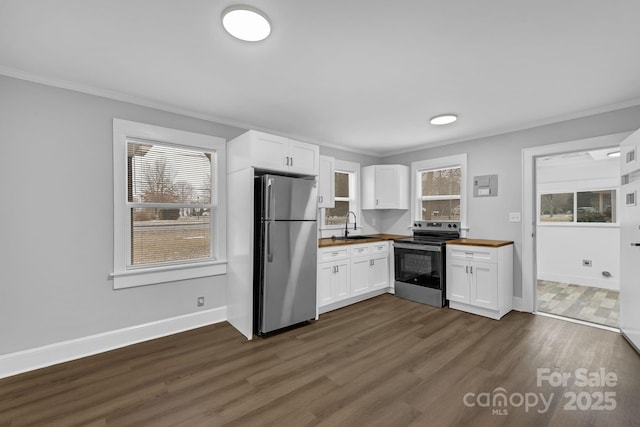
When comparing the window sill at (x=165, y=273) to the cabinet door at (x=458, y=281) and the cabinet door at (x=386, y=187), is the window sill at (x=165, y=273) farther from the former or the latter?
the cabinet door at (x=458, y=281)

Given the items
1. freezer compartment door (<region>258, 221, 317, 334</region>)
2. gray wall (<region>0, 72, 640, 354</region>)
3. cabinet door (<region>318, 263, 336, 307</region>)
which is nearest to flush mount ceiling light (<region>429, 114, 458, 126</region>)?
gray wall (<region>0, 72, 640, 354</region>)

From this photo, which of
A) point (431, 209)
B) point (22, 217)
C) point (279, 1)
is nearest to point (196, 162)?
point (22, 217)

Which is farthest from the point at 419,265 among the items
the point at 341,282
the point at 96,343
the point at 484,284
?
the point at 96,343

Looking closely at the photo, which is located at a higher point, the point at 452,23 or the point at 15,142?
the point at 452,23

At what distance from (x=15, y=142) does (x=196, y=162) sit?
1.48m

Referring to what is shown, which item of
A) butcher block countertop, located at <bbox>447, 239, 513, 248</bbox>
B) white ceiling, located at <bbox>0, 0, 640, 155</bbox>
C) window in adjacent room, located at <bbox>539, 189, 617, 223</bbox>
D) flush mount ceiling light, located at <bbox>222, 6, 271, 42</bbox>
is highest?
white ceiling, located at <bbox>0, 0, 640, 155</bbox>

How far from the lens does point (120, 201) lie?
285 centimetres

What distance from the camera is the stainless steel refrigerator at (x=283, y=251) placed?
10.1 ft

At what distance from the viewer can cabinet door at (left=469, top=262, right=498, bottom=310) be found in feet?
11.7

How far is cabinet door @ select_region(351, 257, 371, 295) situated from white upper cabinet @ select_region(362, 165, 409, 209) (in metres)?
1.24

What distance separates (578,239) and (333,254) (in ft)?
15.6

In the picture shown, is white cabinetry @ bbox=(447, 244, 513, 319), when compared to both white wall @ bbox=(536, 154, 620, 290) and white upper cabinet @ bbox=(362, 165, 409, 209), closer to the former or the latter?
white upper cabinet @ bbox=(362, 165, 409, 209)

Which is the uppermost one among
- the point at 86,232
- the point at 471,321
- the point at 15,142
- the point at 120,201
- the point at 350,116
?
the point at 350,116

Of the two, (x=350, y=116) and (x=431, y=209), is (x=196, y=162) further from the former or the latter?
(x=431, y=209)
